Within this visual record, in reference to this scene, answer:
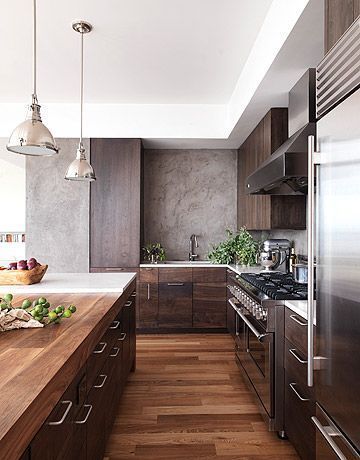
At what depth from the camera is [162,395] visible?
9.88 ft

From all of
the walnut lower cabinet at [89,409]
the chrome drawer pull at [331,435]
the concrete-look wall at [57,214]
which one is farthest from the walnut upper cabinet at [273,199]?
the chrome drawer pull at [331,435]

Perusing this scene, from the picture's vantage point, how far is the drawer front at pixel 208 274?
484 cm

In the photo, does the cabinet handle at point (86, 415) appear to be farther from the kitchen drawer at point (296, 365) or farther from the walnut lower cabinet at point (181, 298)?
the walnut lower cabinet at point (181, 298)

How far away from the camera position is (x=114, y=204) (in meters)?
4.86

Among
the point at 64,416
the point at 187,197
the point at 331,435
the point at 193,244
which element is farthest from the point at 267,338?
the point at 187,197

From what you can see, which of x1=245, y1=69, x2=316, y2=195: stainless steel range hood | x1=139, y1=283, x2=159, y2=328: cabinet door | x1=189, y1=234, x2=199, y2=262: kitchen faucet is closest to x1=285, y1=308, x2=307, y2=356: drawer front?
x1=245, y1=69, x2=316, y2=195: stainless steel range hood

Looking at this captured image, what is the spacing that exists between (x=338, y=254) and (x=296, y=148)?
1.27 m

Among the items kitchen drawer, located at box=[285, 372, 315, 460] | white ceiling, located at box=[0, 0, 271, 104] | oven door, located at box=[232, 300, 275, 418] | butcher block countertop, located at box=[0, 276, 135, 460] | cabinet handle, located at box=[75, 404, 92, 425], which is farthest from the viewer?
white ceiling, located at box=[0, 0, 271, 104]

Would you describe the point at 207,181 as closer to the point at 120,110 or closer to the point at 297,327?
the point at 120,110

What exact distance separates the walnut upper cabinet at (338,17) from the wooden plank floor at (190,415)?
208 centimetres

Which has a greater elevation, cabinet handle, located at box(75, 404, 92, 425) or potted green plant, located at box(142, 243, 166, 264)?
potted green plant, located at box(142, 243, 166, 264)

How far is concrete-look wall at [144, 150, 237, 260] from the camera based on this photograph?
5590 millimetres

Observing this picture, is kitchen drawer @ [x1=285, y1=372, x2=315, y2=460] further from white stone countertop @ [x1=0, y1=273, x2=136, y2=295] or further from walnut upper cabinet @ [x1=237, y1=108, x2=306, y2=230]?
walnut upper cabinet @ [x1=237, y1=108, x2=306, y2=230]

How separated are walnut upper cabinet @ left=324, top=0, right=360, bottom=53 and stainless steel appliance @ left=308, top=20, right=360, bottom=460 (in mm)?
90
